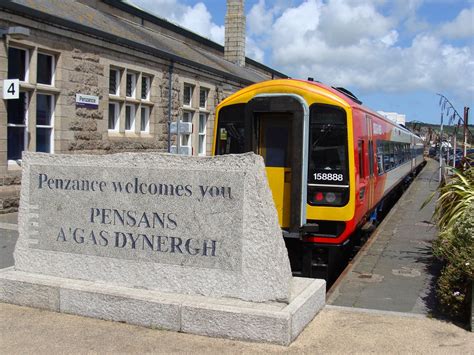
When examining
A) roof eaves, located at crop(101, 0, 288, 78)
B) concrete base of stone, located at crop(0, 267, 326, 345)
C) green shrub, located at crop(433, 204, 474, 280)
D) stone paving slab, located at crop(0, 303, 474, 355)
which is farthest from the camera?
roof eaves, located at crop(101, 0, 288, 78)

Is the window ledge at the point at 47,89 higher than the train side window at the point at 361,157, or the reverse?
the window ledge at the point at 47,89

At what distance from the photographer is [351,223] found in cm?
799

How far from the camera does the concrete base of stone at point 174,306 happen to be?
4.98 m

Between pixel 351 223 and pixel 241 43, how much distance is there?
24.7 metres

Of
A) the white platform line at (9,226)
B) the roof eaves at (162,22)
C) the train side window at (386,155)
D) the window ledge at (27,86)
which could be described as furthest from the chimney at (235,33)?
the white platform line at (9,226)

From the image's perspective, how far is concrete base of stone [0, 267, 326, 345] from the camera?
4.98 metres

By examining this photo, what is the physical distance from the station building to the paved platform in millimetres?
6186

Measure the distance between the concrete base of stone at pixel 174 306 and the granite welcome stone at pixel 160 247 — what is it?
1cm

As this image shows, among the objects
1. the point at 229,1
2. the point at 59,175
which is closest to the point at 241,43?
the point at 229,1

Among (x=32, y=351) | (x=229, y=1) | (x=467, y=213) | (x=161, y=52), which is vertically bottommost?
(x=32, y=351)

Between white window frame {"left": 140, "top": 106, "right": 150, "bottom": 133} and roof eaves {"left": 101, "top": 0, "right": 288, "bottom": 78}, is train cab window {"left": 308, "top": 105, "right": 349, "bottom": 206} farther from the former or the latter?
roof eaves {"left": 101, "top": 0, "right": 288, "bottom": 78}

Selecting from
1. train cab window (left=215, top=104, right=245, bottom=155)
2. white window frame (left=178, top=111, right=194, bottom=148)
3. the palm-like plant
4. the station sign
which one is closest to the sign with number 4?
the station sign

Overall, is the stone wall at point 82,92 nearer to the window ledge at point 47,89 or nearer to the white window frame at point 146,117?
the window ledge at point 47,89

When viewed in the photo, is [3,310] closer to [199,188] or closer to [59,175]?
[59,175]
